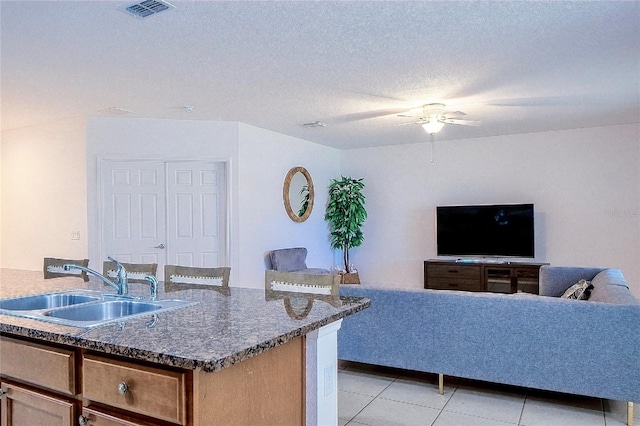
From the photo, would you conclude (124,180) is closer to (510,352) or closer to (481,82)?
(481,82)

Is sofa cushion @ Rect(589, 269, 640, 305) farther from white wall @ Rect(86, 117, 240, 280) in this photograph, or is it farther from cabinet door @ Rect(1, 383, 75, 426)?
white wall @ Rect(86, 117, 240, 280)

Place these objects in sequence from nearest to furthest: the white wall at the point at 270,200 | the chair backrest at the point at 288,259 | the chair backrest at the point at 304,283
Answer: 1. the chair backrest at the point at 304,283
2. the white wall at the point at 270,200
3. the chair backrest at the point at 288,259

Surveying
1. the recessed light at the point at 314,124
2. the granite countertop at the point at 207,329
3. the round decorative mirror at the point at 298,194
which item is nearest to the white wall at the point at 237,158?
the round decorative mirror at the point at 298,194

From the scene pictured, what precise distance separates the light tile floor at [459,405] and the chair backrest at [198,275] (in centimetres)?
116

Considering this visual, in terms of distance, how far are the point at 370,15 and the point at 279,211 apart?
3982 mm

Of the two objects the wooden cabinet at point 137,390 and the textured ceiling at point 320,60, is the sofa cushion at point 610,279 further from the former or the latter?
the wooden cabinet at point 137,390

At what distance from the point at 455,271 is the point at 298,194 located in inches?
99.8

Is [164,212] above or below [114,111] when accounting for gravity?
below

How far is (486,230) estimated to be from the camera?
21.8ft

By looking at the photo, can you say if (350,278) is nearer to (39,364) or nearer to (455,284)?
(455,284)

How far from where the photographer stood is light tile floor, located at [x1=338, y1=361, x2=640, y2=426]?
2881mm

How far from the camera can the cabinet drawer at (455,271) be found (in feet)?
21.1

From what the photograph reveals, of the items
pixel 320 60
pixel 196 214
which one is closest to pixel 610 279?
pixel 320 60

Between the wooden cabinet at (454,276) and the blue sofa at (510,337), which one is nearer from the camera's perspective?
the blue sofa at (510,337)
